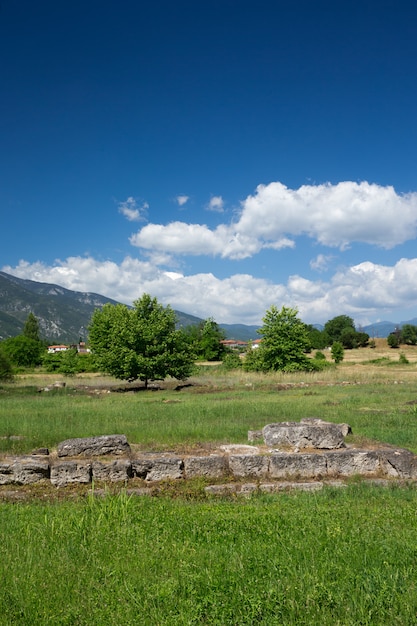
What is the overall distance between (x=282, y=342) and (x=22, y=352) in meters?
44.1

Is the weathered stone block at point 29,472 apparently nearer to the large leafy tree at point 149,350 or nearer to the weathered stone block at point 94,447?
the weathered stone block at point 94,447

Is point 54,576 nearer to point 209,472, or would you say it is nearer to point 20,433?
point 209,472

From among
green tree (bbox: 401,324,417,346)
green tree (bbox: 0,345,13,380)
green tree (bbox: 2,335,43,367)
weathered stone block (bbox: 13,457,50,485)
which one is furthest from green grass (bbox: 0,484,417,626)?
green tree (bbox: 401,324,417,346)

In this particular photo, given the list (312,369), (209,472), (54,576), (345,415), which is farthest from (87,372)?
(54,576)

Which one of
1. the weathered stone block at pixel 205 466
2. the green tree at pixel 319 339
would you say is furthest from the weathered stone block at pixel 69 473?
the green tree at pixel 319 339

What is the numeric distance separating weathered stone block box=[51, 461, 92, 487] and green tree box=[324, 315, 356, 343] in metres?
119

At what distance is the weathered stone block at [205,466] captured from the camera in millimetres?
10414

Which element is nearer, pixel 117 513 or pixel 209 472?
pixel 117 513

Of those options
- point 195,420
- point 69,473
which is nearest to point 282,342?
point 195,420

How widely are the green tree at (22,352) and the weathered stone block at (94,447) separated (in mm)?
64591

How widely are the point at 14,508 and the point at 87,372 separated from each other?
6317cm

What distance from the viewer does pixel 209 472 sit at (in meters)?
10.4

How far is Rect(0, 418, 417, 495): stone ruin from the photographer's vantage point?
1002 centimetres

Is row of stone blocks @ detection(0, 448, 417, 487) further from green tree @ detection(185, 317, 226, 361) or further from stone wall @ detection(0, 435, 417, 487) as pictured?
green tree @ detection(185, 317, 226, 361)
